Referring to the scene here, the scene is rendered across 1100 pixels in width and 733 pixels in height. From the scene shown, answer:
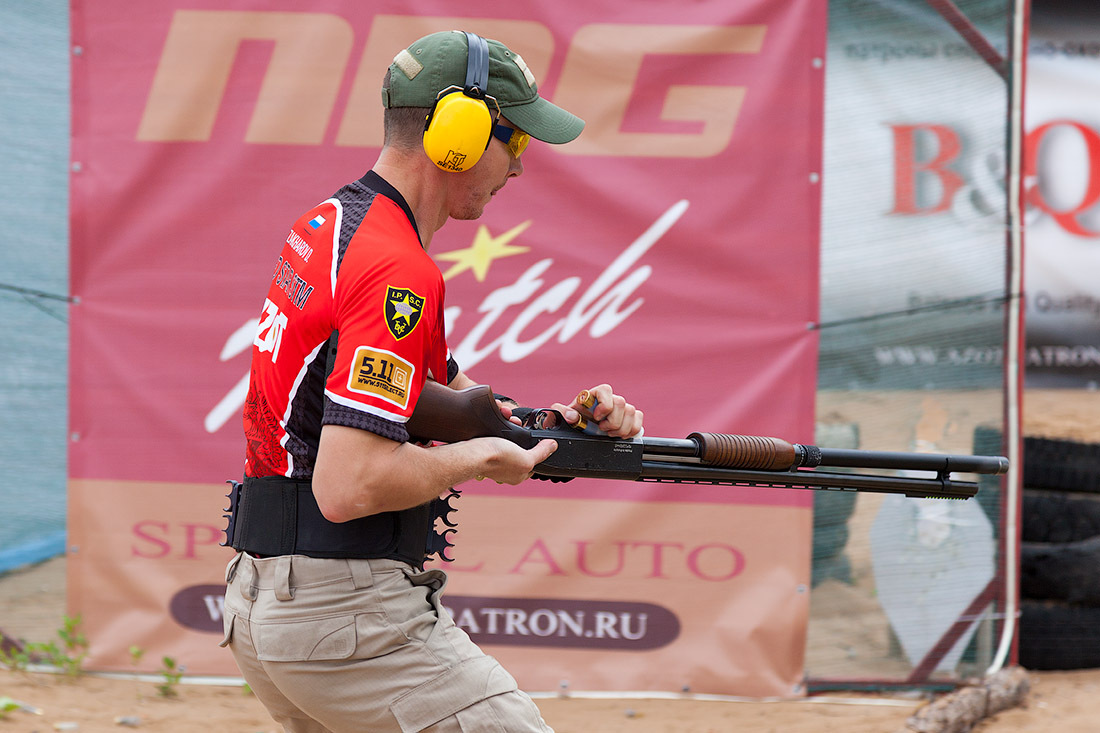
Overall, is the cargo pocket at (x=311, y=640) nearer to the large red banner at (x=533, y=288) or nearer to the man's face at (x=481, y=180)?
the man's face at (x=481, y=180)

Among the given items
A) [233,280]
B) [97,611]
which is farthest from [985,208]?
[97,611]

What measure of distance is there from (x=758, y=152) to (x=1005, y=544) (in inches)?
80.3

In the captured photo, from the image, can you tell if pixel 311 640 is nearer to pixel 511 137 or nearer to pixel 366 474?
pixel 366 474

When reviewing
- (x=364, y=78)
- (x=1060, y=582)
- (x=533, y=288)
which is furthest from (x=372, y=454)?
(x=1060, y=582)

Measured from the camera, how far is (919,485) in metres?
2.76

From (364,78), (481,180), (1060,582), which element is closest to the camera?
(481,180)

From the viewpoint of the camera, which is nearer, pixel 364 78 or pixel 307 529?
pixel 307 529

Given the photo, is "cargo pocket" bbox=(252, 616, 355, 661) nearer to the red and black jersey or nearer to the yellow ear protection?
the red and black jersey

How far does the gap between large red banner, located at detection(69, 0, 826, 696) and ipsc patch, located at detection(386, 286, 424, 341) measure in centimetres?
256

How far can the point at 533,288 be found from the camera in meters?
4.48

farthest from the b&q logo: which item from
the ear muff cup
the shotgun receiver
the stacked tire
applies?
the stacked tire

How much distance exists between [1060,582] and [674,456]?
340 cm

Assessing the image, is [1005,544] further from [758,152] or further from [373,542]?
[373,542]

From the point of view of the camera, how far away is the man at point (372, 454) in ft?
6.16
